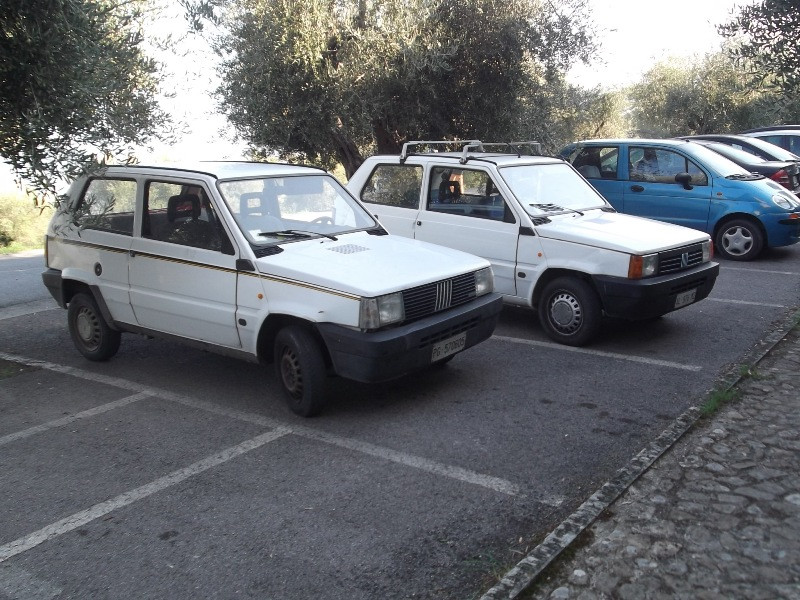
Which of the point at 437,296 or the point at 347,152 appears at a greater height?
the point at 347,152

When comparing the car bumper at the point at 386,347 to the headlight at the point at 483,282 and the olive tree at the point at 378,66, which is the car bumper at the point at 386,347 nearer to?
the headlight at the point at 483,282

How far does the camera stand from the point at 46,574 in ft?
12.4

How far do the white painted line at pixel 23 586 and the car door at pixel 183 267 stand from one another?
2.47m

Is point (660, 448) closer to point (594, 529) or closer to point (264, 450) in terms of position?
point (594, 529)

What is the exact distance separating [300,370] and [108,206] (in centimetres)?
242

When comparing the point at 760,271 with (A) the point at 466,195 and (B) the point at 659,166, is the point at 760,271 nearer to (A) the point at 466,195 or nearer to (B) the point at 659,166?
(B) the point at 659,166

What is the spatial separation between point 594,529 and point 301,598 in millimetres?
1508

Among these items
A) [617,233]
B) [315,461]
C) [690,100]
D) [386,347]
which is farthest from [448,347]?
[690,100]

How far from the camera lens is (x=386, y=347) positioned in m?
5.28

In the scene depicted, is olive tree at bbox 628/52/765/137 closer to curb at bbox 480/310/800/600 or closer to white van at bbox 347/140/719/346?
white van at bbox 347/140/719/346

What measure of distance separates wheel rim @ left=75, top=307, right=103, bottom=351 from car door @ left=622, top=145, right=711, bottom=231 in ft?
26.2

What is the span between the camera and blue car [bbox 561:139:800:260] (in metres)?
11.2

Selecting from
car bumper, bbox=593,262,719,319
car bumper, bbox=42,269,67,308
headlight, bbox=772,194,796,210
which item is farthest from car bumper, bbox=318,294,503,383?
headlight, bbox=772,194,796,210

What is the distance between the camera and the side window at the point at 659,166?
1159 cm
